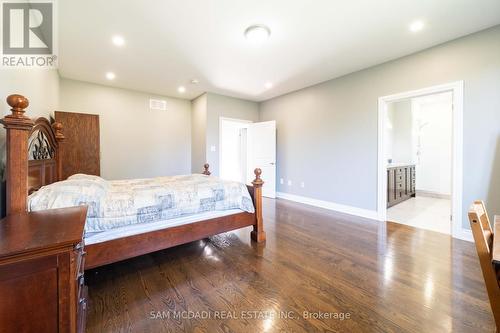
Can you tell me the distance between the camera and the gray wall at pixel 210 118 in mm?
4773

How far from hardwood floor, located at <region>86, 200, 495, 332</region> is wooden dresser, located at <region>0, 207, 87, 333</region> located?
26.6 inches

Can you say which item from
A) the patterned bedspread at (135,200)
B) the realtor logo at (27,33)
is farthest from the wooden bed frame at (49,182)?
the realtor logo at (27,33)

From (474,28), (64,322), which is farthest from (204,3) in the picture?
(474,28)

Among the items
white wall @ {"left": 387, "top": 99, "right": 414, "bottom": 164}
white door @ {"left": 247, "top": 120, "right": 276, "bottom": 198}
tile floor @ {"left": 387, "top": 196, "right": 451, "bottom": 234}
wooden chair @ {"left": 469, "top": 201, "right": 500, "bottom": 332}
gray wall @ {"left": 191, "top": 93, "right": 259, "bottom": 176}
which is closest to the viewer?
wooden chair @ {"left": 469, "top": 201, "right": 500, "bottom": 332}

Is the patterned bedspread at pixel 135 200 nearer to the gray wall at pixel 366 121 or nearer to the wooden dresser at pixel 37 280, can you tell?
the wooden dresser at pixel 37 280

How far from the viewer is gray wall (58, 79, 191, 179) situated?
414 cm

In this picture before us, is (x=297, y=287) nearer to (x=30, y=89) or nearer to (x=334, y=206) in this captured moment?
(x=334, y=206)

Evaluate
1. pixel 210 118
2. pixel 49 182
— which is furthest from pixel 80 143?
pixel 210 118

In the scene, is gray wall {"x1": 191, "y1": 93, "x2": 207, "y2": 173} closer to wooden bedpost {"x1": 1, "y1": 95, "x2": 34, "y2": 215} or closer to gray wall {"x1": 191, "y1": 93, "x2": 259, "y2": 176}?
A: gray wall {"x1": 191, "y1": 93, "x2": 259, "y2": 176}

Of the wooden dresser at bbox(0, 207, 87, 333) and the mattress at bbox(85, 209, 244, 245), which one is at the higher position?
the wooden dresser at bbox(0, 207, 87, 333)

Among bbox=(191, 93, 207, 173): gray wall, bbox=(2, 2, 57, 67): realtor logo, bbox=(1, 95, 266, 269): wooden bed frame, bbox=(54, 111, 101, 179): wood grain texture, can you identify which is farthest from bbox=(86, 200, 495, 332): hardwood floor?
bbox=(191, 93, 207, 173): gray wall

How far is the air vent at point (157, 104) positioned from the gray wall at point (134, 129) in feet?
0.24

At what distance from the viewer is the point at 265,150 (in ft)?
17.3

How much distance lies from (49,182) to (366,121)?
4.48m
